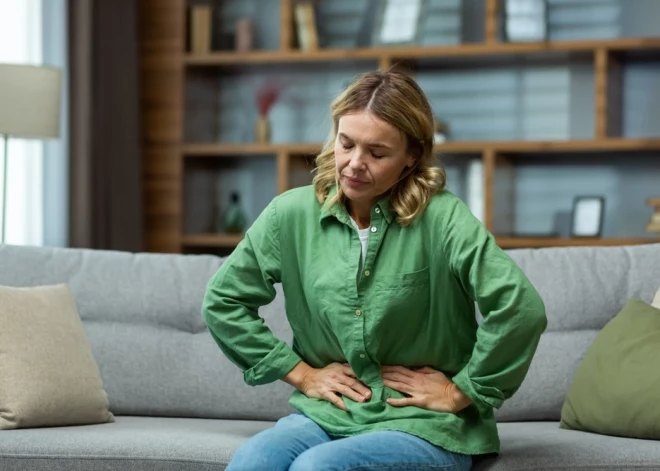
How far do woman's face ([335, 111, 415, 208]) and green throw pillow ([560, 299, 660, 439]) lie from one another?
0.72 meters

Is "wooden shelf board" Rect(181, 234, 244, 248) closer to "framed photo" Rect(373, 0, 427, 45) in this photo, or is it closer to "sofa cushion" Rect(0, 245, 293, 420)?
"framed photo" Rect(373, 0, 427, 45)

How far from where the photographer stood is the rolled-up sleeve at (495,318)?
1.83 meters

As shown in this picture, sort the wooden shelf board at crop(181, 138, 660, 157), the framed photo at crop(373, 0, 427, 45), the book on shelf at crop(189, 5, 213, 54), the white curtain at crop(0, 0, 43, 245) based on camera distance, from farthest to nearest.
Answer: the book on shelf at crop(189, 5, 213, 54), the framed photo at crop(373, 0, 427, 45), the wooden shelf board at crop(181, 138, 660, 157), the white curtain at crop(0, 0, 43, 245)

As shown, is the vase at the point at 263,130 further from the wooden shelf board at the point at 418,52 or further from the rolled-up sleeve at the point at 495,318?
the rolled-up sleeve at the point at 495,318

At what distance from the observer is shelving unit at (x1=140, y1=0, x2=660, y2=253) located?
179 inches

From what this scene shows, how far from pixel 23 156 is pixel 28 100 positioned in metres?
0.80

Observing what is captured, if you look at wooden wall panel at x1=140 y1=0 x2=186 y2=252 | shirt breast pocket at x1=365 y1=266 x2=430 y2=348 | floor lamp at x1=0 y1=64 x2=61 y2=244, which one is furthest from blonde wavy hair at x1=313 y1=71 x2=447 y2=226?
wooden wall panel at x1=140 y1=0 x2=186 y2=252

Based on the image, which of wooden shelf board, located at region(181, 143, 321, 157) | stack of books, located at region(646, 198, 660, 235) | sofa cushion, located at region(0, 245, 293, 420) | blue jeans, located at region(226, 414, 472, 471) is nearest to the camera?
blue jeans, located at region(226, 414, 472, 471)

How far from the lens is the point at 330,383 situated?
1.97 metres

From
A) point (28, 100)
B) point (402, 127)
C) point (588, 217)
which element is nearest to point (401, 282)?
point (402, 127)

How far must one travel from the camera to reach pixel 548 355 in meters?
2.54

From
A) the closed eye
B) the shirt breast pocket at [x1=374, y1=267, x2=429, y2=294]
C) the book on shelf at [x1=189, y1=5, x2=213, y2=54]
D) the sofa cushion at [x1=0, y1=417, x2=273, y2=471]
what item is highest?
the book on shelf at [x1=189, y1=5, x2=213, y2=54]

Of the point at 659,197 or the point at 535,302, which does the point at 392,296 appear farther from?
the point at 659,197

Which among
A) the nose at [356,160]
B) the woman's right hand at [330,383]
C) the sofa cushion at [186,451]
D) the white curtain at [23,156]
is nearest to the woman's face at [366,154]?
the nose at [356,160]
